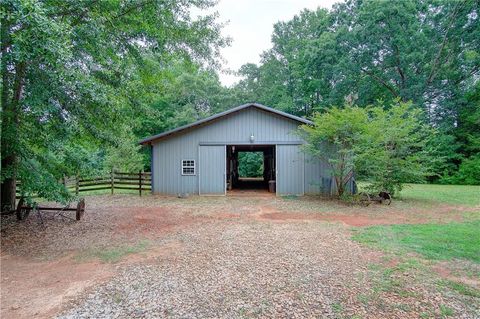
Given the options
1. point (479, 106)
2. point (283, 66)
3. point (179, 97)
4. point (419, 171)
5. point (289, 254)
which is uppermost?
point (283, 66)

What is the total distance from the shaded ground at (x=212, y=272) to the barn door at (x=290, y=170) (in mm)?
5142

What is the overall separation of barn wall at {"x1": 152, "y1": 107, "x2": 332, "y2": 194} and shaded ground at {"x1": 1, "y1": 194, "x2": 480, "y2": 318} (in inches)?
214

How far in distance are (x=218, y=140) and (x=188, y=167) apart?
195 cm

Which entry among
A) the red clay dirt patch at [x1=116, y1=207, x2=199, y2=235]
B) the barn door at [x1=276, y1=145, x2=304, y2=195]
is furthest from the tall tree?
the barn door at [x1=276, y1=145, x2=304, y2=195]

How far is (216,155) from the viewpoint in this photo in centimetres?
1350

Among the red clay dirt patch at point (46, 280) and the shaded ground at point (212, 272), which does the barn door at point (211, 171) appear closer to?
the shaded ground at point (212, 272)

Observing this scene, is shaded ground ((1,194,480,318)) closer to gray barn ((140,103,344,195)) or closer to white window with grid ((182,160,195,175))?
gray barn ((140,103,344,195))

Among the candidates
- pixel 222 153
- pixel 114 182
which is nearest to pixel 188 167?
pixel 222 153

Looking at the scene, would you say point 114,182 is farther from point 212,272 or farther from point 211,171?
point 212,272

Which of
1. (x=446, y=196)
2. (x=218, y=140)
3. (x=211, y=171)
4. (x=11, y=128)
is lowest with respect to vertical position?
Answer: (x=446, y=196)

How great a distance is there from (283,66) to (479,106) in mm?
18844

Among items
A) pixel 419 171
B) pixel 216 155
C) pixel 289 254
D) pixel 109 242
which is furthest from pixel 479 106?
pixel 109 242

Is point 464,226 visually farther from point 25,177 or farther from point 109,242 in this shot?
point 25,177

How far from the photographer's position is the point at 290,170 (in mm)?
13250
